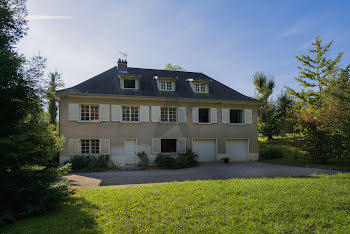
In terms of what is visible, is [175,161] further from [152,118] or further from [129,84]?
[129,84]

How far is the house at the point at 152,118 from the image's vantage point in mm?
14055

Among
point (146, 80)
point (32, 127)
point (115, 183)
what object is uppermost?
point (146, 80)

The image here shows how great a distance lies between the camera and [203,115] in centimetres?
1672

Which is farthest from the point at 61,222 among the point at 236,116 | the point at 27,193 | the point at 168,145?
the point at 236,116

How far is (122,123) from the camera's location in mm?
14648

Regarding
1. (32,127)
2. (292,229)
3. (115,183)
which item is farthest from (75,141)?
(292,229)

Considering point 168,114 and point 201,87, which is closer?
point 168,114

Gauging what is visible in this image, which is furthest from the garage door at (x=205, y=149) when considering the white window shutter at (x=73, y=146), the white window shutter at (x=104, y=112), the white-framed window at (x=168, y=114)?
the white window shutter at (x=73, y=146)

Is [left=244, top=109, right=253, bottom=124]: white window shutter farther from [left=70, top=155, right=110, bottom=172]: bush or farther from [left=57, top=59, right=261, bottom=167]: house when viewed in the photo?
[left=70, top=155, right=110, bottom=172]: bush

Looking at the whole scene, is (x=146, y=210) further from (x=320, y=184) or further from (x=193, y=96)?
(x=193, y=96)

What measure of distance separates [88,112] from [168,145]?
5.86 metres

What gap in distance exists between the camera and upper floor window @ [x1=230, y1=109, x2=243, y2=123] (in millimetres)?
17441

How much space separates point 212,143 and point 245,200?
1063 centimetres

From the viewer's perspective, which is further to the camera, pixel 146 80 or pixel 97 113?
pixel 146 80
